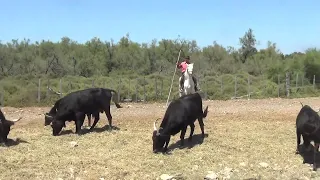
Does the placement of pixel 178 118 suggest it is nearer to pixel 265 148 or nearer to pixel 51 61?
pixel 265 148

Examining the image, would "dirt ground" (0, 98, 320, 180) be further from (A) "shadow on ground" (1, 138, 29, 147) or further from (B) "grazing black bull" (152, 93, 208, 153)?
(B) "grazing black bull" (152, 93, 208, 153)

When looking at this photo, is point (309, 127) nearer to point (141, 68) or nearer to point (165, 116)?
point (165, 116)

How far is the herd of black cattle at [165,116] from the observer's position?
36.9 feet

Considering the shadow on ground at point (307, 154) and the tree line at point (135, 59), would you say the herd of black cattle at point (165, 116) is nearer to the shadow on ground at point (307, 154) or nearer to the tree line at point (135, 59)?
the shadow on ground at point (307, 154)

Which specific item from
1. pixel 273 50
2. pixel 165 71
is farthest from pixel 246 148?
pixel 273 50

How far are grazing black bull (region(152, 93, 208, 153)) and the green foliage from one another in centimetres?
1563

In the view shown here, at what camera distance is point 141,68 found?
49.7 metres

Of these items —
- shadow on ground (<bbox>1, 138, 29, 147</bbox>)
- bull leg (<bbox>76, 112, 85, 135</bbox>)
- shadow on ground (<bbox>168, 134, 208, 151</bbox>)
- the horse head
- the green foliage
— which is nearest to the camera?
shadow on ground (<bbox>168, 134, 208, 151</bbox>)

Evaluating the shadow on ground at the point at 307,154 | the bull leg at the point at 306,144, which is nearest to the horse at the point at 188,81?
the shadow on ground at the point at 307,154

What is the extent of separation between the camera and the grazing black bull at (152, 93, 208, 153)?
39.1ft

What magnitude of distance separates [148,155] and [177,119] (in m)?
1.26

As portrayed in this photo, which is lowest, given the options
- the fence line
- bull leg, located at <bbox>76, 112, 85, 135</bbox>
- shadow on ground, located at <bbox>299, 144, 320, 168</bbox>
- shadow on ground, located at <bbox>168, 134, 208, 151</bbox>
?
shadow on ground, located at <bbox>299, 144, 320, 168</bbox>

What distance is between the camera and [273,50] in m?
62.8

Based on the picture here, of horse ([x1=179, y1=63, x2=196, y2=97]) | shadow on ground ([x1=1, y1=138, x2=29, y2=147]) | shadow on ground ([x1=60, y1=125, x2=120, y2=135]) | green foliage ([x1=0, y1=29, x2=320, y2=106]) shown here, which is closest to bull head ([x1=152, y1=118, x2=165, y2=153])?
shadow on ground ([x1=60, y1=125, x2=120, y2=135])
